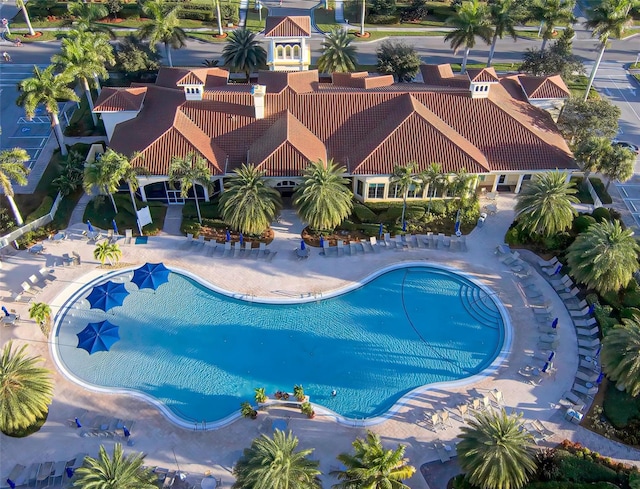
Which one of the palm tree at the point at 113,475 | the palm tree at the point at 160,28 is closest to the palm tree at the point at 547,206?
the palm tree at the point at 113,475

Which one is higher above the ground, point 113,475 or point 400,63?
point 400,63

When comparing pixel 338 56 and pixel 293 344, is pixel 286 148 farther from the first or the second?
pixel 338 56

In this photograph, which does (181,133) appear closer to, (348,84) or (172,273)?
(172,273)

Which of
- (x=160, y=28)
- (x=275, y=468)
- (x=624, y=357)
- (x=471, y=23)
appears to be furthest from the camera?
(x=471, y=23)

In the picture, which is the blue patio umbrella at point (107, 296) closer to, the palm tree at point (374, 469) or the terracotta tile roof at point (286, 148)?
the terracotta tile roof at point (286, 148)

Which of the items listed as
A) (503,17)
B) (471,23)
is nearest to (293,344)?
(471,23)

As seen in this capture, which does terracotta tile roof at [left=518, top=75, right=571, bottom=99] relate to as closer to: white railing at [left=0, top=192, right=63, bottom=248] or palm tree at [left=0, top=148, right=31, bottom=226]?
white railing at [left=0, top=192, right=63, bottom=248]

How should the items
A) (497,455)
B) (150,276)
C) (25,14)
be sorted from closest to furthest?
(497,455) < (150,276) < (25,14)
